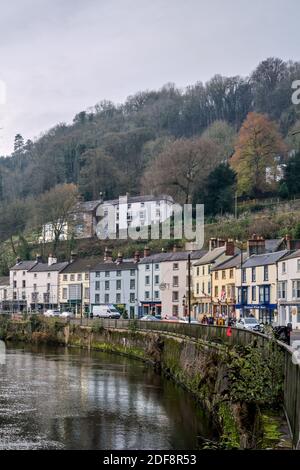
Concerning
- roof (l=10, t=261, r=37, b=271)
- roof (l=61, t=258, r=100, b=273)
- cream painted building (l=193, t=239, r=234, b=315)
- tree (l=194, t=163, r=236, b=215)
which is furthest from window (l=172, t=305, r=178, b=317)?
roof (l=10, t=261, r=37, b=271)

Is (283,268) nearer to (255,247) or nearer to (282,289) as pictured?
(282,289)

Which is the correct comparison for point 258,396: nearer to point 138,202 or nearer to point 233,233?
point 233,233

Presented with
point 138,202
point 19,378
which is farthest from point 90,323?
point 138,202

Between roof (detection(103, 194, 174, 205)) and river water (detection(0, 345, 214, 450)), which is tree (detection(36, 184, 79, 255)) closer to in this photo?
roof (detection(103, 194, 174, 205))

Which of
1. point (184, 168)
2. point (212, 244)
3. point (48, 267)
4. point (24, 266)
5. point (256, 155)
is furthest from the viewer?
point (24, 266)

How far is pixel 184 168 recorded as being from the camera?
8400 cm

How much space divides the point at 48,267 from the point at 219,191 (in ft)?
75.5

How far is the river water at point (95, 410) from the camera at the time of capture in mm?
19109

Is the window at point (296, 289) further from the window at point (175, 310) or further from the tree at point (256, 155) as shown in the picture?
the tree at point (256, 155)

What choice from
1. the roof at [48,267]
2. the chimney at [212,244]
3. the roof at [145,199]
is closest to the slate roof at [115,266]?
the roof at [48,267]

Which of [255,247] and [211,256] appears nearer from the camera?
[255,247]

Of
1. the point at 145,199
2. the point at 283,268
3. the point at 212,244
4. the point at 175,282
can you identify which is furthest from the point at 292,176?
the point at 283,268

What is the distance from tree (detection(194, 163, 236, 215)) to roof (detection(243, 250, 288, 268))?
2549 centimetres
